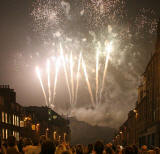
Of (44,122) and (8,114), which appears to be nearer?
(8,114)

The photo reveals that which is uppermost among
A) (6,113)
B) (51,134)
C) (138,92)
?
(138,92)

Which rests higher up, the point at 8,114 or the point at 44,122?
the point at 8,114

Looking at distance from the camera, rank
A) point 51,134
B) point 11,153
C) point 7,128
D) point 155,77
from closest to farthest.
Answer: point 11,153, point 155,77, point 7,128, point 51,134

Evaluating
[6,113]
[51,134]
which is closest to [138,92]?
[6,113]

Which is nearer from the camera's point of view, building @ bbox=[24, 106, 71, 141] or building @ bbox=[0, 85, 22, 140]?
building @ bbox=[0, 85, 22, 140]

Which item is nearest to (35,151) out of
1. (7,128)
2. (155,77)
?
(155,77)

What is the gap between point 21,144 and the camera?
14750 millimetres

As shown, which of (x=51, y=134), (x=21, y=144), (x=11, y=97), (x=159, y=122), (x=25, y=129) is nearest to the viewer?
(x=21, y=144)

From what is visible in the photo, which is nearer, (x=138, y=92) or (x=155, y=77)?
(x=155, y=77)

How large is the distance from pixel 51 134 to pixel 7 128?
6987 cm

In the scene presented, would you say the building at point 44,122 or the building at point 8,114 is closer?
the building at point 8,114

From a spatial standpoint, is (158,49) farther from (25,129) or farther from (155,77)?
(25,129)

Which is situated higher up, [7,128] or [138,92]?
[138,92]

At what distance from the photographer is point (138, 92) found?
80.6 metres
